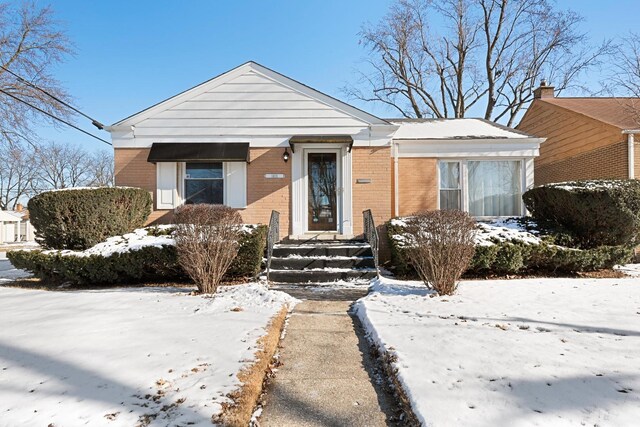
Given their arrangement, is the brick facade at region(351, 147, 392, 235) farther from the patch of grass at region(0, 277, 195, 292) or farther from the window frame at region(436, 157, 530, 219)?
the patch of grass at region(0, 277, 195, 292)

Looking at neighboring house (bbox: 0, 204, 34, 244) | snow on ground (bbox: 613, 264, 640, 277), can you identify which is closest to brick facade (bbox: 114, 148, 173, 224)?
snow on ground (bbox: 613, 264, 640, 277)

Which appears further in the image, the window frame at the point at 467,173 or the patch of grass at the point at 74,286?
the window frame at the point at 467,173

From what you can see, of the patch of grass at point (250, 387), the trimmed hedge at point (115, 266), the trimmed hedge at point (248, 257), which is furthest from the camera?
the trimmed hedge at point (248, 257)

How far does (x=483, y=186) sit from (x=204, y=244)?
8.42m

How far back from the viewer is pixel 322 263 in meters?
7.61

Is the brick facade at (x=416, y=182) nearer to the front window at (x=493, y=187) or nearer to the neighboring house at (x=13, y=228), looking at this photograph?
the front window at (x=493, y=187)

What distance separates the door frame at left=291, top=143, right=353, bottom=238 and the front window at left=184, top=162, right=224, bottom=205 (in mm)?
2084

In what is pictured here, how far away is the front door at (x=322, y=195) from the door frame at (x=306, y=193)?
129mm

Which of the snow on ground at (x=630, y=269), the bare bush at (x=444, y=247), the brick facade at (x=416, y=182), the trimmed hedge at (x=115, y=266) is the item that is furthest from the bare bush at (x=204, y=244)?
the snow on ground at (x=630, y=269)

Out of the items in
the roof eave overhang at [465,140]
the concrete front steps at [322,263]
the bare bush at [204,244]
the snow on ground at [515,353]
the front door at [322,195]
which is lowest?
the snow on ground at [515,353]

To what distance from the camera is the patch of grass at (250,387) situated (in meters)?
2.27

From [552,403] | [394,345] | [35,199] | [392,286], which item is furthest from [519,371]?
[35,199]

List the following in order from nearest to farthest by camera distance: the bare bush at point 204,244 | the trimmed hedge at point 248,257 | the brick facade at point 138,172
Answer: the bare bush at point 204,244, the trimmed hedge at point 248,257, the brick facade at point 138,172

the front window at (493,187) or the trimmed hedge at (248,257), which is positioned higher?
the front window at (493,187)
